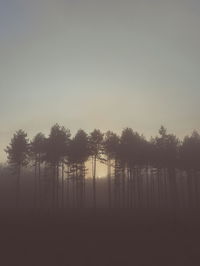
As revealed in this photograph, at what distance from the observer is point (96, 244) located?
63.1 feet

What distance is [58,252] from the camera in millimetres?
16859

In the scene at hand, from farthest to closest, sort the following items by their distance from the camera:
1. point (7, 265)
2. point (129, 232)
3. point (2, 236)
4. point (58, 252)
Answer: point (129, 232)
point (2, 236)
point (58, 252)
point (7, 265)

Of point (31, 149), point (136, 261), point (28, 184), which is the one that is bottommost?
point (136, 261)

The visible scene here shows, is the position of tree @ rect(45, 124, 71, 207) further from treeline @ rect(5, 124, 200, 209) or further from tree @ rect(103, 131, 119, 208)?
tree @ rect(103, 131, 119, 208)

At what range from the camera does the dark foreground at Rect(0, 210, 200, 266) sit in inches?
614

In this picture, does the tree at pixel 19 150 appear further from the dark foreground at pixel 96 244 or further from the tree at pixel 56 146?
the dark foreground at pixel 96 244

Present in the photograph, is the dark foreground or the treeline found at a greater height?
the treeline

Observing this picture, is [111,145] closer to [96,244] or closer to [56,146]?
[56,146]

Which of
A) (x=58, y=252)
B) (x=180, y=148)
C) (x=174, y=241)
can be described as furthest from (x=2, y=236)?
(x=180, y=148)

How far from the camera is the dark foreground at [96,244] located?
15.6 metres

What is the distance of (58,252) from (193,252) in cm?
795

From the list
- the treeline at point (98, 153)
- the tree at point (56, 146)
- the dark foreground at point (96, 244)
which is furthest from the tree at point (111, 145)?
the dark foreground at point (96, 244)

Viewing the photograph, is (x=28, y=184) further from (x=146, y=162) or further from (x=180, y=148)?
(x=180, y=148)

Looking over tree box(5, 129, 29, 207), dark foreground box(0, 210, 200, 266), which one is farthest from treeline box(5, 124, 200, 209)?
dark foreground box(0, 210, 200, 266)
